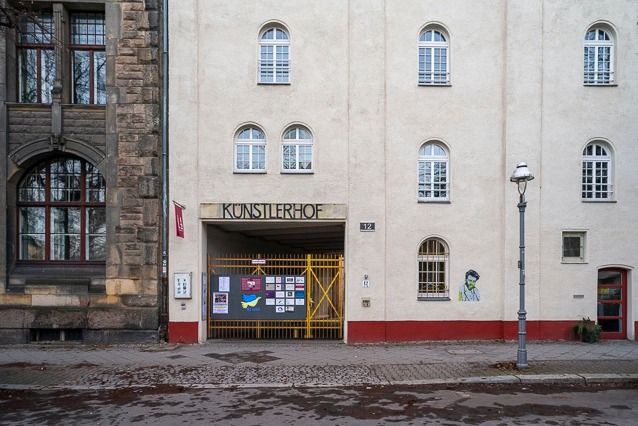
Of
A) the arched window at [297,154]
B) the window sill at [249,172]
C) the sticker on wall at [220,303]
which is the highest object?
the arched window at [297,154]

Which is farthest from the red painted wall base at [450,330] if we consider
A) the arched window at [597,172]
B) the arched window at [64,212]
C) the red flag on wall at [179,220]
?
the arched window at [64,212]

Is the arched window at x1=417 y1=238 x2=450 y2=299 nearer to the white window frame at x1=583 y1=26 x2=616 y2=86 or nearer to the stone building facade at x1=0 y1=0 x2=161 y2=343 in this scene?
the white window frame at x1=583 y1=26 x2=616 y2=86

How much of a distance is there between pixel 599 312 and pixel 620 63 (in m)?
6.96

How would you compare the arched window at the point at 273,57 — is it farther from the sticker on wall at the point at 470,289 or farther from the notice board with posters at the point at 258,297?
the sticker on wall at the point at 470,289

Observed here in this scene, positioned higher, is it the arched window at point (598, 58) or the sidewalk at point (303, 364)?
the arched window at point (598, 58)

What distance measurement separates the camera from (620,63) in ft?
44.7

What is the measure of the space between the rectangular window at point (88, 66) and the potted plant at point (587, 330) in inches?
568

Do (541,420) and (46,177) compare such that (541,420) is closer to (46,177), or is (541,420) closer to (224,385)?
(224,385)

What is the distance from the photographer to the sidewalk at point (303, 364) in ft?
31.7

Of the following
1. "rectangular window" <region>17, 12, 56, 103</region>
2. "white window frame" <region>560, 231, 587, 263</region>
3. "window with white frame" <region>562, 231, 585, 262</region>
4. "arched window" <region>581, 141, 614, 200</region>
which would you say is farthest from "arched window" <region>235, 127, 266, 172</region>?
"arched window" <region>581, 141, 614, 200</region>

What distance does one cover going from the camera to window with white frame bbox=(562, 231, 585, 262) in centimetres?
1355

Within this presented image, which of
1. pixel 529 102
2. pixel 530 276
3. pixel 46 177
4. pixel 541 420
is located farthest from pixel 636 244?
pixel 46 177

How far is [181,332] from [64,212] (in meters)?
4.72

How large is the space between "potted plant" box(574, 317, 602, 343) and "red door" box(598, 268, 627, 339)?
70cm
